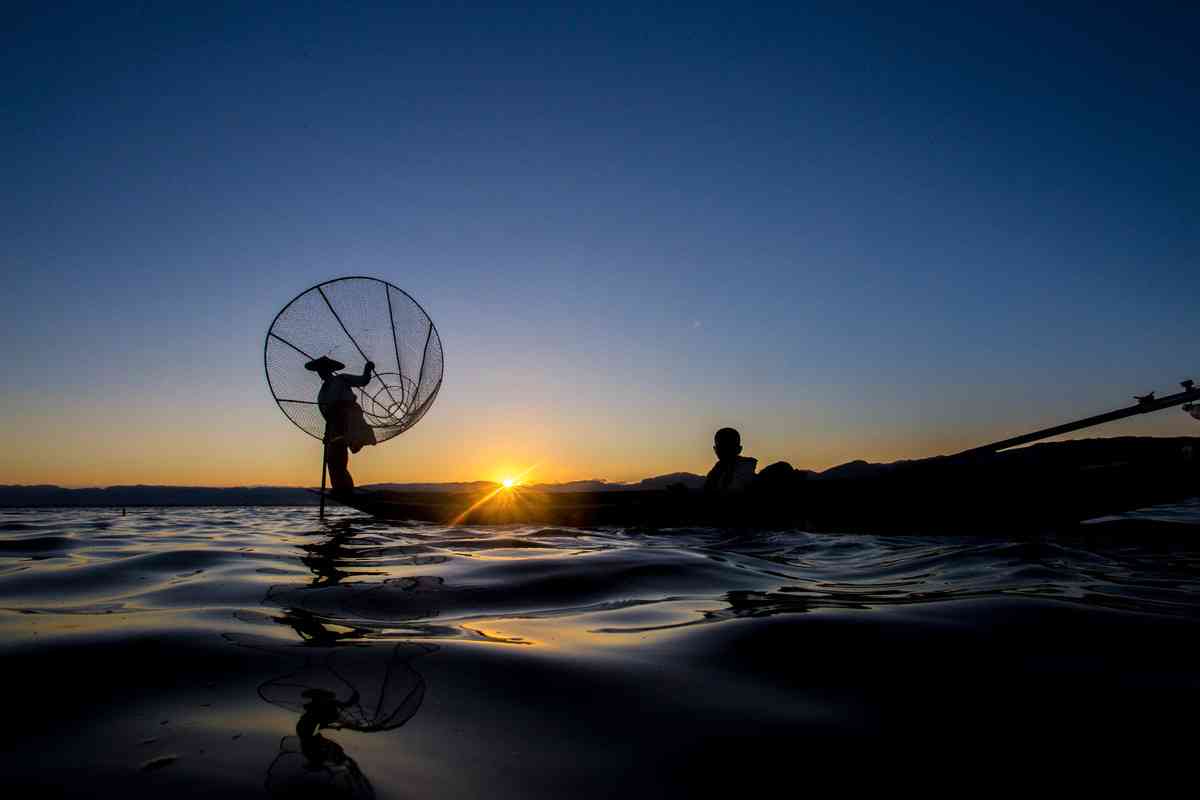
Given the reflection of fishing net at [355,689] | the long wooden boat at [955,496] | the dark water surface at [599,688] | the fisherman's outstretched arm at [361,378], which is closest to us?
the dark water surface at [599,688]

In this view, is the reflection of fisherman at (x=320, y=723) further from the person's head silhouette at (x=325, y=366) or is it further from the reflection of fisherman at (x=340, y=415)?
the person's head silhouette at (x=325, y=366)

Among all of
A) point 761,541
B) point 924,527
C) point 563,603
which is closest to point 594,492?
point 761,541

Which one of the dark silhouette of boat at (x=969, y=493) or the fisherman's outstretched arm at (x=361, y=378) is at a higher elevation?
the fisherman's outstretched arm at (x=361, y=378)

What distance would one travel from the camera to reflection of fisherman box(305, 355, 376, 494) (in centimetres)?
1310

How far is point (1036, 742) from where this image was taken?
1365mm

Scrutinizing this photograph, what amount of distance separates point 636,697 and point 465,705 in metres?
0.47

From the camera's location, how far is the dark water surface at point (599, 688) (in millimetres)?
1212

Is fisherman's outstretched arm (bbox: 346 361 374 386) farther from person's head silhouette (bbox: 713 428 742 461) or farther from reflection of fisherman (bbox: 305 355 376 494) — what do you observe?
person's head silhouette (bbox: 713 428 742 461)

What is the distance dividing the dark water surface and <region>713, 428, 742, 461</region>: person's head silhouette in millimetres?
6736

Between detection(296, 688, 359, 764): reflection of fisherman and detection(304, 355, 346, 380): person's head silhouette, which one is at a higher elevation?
detection(304, 355, 346, 380): person's head silhouette

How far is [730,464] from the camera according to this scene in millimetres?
10438

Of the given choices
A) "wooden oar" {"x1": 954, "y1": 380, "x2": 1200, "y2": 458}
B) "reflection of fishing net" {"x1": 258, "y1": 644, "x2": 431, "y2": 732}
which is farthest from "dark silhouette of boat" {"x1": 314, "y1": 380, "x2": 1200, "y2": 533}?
"reflection of fishing net" {"x1": 258, "y1": 644, "x2": 431, "y2": 732}

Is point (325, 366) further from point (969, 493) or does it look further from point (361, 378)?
point (969, 493)

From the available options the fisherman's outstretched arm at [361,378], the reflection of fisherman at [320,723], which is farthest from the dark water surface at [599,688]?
the fisherman's outstretched arm at [361,378]
